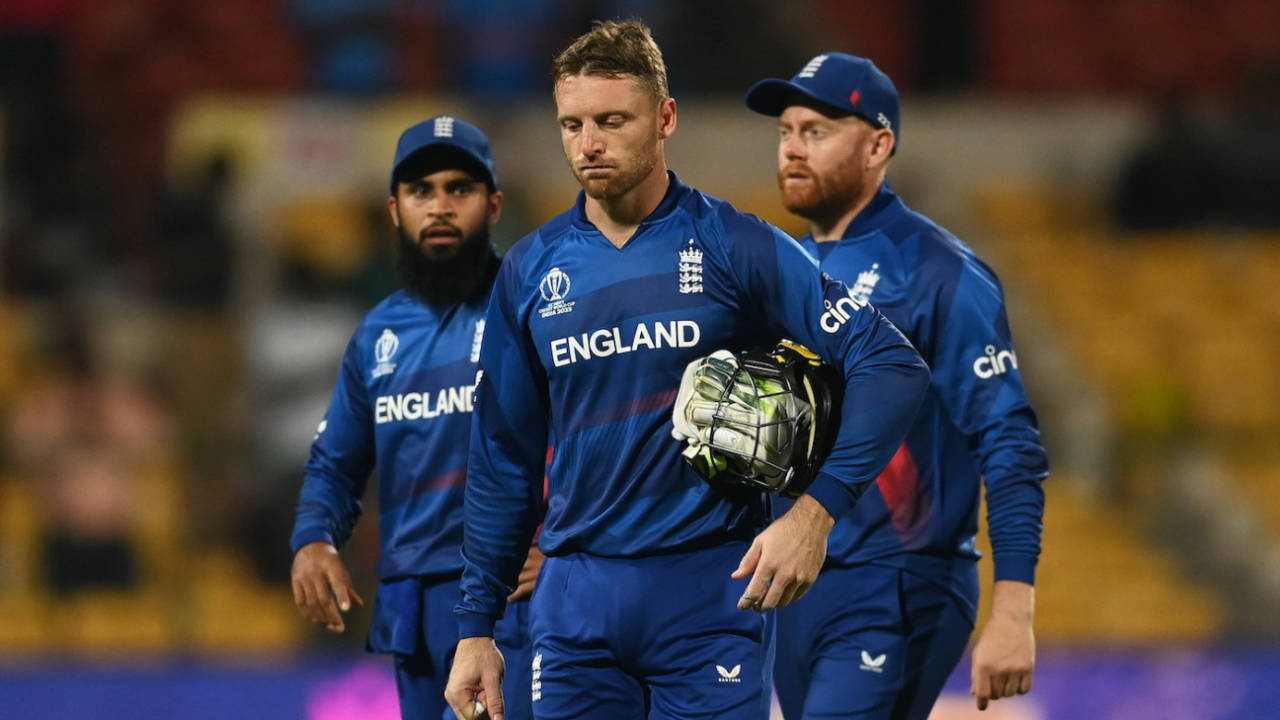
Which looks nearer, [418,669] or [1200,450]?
[418,669]

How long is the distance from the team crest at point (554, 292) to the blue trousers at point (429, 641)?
3.94 ft

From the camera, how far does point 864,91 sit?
5262 millimetres

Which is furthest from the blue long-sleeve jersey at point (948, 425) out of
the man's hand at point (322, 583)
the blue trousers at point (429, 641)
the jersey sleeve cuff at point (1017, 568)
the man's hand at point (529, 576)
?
the man's hand at point (322, 583)

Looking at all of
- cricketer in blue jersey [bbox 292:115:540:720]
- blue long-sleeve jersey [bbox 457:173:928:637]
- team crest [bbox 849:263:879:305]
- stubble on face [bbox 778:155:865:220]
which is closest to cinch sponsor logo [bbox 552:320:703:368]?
blue long-sleeve jersey [bbox 457:173:928:637]

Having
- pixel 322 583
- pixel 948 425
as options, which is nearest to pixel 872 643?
pixel 948 425

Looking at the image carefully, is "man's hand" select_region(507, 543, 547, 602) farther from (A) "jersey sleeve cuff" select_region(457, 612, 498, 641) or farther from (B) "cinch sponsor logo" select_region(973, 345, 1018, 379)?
(B) "cinch sponsor logo" select_region(973, 345, 1018, 379)

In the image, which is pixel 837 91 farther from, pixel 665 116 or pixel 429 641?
pixel 429 641

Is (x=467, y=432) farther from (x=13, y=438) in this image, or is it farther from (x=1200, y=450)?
(x=1200, y=450)

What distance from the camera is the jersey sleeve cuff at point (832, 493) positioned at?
381 cm

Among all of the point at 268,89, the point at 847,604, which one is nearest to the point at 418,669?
the point at 847,604

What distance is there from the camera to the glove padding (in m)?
3.88

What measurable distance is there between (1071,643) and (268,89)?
943 centimetres

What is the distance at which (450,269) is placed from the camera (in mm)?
5246

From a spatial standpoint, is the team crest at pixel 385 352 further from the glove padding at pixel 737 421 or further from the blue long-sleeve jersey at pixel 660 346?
the glove padding at pixel 737 421
